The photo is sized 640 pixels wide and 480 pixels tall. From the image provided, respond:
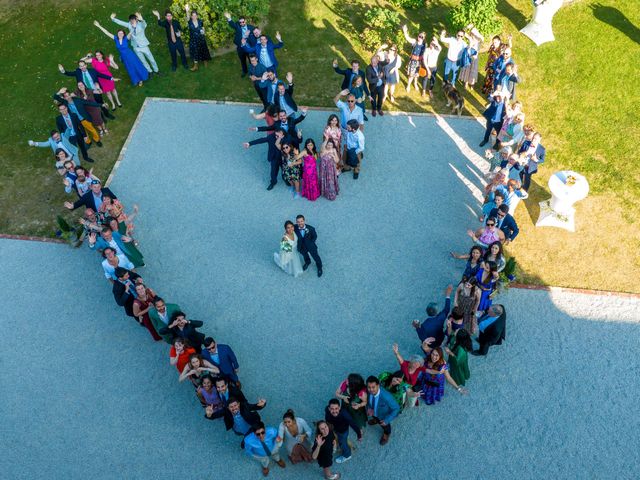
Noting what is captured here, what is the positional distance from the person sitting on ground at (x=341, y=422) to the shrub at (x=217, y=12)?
11574 millimetres

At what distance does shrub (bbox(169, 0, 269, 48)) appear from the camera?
50.5 ft

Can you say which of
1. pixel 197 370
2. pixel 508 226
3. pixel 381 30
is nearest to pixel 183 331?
pixel 197 370

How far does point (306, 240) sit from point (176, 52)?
8309mm

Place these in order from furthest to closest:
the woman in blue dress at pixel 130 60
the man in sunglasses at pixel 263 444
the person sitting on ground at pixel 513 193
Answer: the woman in blue dress at pixel 130 60 < the person sitting on ground at pixel 513 193 < the man in sunglasses at pixel 263 444

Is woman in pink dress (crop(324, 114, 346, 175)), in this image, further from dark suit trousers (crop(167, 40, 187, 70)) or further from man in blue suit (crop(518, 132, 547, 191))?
dark suit trousers (crop(167, 40, 187, 70))

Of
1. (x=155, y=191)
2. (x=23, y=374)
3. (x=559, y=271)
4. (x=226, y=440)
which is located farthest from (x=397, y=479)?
(x=155, y=191)

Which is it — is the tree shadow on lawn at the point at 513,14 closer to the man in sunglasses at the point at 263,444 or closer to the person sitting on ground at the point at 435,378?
the person sitting on ground at the point at 435,378

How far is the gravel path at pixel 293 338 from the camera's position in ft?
→ 30.4

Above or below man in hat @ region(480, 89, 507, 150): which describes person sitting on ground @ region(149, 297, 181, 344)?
below

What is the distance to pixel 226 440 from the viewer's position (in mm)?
9383

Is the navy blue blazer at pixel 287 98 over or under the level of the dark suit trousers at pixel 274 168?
over

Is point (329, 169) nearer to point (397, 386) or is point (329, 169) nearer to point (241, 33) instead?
point (397, 386)

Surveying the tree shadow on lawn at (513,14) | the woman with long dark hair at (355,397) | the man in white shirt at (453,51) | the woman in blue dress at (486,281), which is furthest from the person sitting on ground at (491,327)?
the tree shadow on lawn at (513,14)

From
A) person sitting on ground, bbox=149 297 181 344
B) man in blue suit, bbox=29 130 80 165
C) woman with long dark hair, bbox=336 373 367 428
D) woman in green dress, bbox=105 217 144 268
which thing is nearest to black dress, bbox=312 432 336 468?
woman with long dark hair, bbox=336 373 367 428
